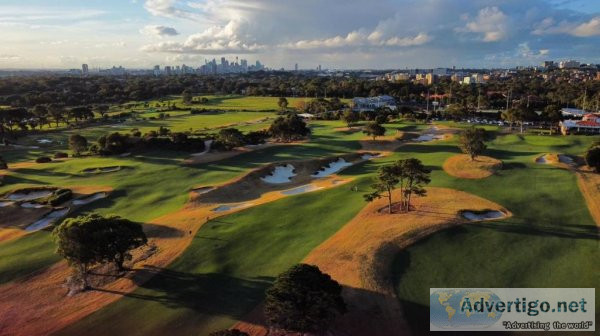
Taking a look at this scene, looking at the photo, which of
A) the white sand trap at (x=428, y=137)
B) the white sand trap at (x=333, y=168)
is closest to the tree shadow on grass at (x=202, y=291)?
the white sand trap at (x=333, y=168)

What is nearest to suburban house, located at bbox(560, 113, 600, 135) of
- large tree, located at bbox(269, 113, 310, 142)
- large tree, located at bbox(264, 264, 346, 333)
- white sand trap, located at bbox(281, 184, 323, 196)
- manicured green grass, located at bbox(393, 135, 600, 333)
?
manicured green grass, located at bbox(393, 135, 600, 333)

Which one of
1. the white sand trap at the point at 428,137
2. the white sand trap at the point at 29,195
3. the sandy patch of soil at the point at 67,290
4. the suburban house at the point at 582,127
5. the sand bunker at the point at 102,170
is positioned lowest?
the sandy patch of soil at the point at 67,290

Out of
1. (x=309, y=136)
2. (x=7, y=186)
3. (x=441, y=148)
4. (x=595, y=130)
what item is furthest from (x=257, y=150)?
(x=595, y=130)

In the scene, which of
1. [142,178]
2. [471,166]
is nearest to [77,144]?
[142,178]

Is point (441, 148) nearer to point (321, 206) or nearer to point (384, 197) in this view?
point (384, 197)

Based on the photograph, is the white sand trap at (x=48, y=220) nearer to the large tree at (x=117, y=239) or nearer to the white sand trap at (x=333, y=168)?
the large tree at (x=117, y=239)

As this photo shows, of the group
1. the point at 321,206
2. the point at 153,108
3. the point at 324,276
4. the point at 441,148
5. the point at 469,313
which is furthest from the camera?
the point at 153,108

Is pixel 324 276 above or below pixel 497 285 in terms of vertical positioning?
above
